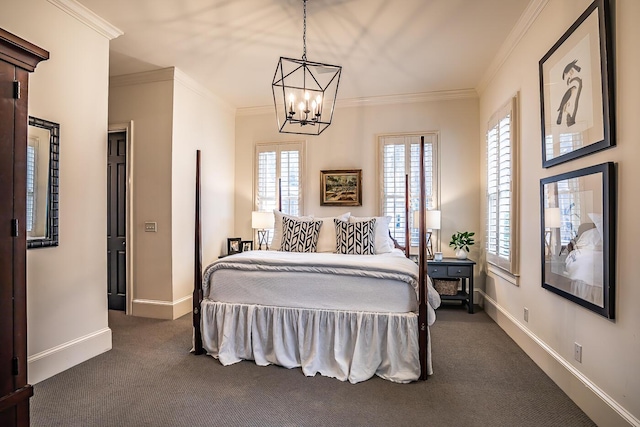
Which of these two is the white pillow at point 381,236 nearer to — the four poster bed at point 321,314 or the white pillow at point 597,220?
the four poster bed at point 321,314

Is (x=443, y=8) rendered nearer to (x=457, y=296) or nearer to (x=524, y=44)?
(x=524, y=44)

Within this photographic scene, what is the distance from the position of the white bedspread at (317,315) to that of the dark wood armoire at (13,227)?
142 centimetres

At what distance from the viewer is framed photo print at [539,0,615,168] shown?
1.91 metres

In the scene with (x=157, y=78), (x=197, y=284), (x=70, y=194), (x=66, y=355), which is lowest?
(x=66, y=355)

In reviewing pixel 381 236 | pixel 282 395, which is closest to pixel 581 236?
pixel 381 236

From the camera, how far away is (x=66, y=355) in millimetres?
2760

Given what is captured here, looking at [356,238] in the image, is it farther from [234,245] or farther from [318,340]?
[234,245]

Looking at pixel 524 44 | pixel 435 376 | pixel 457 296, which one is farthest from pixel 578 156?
pixel 457 296

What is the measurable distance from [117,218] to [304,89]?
297cm

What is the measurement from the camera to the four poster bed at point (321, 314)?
2.59 metres

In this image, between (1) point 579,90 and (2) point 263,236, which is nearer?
(1) point 579,90

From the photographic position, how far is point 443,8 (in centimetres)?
288

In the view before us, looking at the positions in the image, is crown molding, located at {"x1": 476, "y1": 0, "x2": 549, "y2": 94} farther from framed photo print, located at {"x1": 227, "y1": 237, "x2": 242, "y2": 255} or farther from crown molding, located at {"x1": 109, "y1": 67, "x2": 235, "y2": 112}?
framed photo print, located at {"x1": 227, "y1": 237, "x2": 242, "y2": 255}

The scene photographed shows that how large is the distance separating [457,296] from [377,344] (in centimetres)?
220
